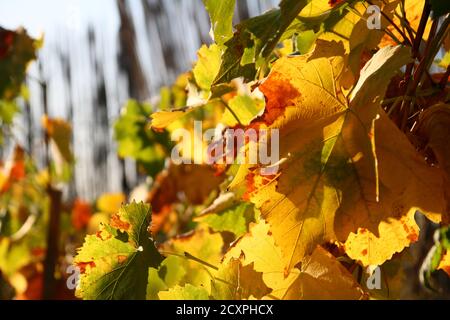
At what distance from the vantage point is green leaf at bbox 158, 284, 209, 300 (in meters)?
0.68

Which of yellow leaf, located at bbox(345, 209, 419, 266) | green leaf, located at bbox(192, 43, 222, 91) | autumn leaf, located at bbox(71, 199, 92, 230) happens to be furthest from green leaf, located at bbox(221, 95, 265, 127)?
autumn leaf, located at bbox(71, 199, 92, 230)

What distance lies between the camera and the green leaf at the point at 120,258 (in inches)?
26.7

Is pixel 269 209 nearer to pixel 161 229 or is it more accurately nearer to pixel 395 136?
pixel 395 136

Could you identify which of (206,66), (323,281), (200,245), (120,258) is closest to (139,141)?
(200,245)

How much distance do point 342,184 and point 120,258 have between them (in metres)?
0.25

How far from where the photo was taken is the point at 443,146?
1.89ft

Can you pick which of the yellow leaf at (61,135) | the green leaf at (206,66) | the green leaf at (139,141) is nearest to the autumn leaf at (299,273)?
the green leaf at (206,66)

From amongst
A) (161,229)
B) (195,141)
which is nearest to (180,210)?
(161,229)

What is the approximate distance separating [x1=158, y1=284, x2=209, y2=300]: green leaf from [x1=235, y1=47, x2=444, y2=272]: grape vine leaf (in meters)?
0.15

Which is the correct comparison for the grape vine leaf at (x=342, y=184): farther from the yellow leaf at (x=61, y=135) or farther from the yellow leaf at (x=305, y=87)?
the yellow leaf at (x=61, y=135)

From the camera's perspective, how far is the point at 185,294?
68 cm

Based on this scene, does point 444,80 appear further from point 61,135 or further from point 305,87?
point 61,135

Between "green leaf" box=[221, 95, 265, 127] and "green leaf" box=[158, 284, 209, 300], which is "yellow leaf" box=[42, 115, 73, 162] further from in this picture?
"green leaf" box=[158, 284, 209, 300]

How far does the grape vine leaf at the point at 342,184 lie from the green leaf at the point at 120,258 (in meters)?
0.16
